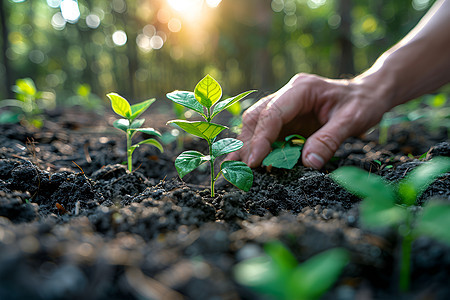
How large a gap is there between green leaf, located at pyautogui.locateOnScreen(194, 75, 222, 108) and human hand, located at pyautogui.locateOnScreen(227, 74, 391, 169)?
0.59 m

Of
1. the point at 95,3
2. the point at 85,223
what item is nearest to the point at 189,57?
the point at 95,3

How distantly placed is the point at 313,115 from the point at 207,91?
1225 millimetres

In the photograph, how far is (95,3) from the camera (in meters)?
19.5

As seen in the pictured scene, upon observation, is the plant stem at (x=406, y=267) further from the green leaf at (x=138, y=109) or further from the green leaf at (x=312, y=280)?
the green leaf at (x=138, y=109)

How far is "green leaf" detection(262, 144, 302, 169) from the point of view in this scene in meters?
1.69

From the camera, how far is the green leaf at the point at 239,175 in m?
1.35

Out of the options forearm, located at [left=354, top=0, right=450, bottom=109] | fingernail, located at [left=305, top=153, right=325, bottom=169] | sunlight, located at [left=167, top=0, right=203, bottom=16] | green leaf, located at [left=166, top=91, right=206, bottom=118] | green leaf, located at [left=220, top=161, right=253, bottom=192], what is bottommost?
fingernail, located at [left=305, top=153, right=325, bottom=169]

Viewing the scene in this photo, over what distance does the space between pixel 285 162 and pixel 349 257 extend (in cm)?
98

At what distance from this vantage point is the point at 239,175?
136 cm

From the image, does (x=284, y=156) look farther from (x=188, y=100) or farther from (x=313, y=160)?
(x=188, y=100)

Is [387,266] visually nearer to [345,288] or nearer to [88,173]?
[345,288]

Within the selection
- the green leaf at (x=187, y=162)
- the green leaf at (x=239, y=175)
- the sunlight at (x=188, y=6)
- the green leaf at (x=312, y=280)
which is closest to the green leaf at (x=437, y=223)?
the green leaf at (x=312, y=280)

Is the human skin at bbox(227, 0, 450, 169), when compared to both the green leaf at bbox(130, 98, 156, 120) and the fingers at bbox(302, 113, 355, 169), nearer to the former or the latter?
the fingers at bbox(302, 113, 355, 169)

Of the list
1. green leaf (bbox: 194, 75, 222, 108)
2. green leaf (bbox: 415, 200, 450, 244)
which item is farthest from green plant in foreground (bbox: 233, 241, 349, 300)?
green leaf (bbox: 194, 75, 222, 108)
